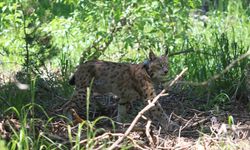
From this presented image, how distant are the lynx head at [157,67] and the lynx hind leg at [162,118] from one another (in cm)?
43

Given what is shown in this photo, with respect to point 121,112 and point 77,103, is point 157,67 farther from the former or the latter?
point 77,103

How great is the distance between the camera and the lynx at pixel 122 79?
784 cm

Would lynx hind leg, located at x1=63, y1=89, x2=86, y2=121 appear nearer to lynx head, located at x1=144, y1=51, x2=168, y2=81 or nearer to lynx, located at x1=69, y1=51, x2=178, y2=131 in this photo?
lynx, located at x1=69, y1=51, x2=178, y2=131

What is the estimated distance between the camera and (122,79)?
8164 millimetres

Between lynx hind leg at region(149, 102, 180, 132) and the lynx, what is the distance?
189mm

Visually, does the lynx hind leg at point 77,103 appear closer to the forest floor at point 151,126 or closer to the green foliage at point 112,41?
the forest floor at point 151,126

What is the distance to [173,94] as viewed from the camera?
27.5 feet

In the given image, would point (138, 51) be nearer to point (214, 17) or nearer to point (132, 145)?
point (214, 17)

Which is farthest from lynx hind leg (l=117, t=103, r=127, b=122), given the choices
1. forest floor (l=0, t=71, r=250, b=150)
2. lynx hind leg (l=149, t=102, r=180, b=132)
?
lynx hind leg (l=149, t=102, r=180, b=132)

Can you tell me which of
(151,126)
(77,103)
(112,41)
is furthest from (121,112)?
(112,41)

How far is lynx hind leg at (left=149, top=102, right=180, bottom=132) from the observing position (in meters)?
7.14

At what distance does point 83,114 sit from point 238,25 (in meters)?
5.99

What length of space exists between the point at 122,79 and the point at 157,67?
1.72 feet

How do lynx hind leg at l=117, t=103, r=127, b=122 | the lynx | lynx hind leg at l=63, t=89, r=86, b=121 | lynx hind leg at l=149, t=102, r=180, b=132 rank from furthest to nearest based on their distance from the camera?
1. the lynx
2. lynx hind leg at l=63, t=89, r=86, b=121
3. lynx hind leg at l=117, t=103, r=127, b=122
4. lynx hind leg at l=149, t=102, r=180, b=132
